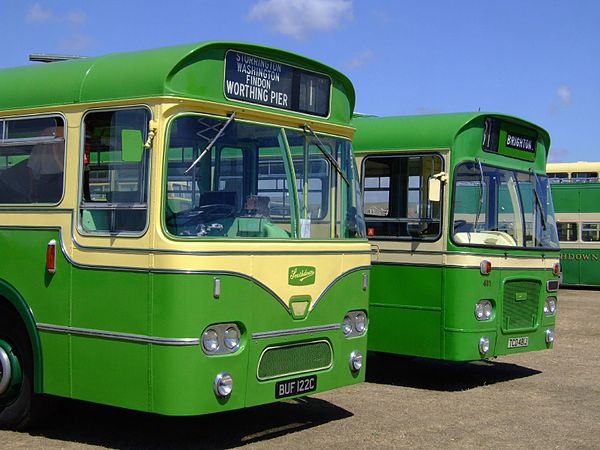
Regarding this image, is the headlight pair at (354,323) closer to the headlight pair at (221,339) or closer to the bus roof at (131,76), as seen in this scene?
the headlight pair at (221,339)

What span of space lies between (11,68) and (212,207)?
244 cm

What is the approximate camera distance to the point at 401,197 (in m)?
11.2

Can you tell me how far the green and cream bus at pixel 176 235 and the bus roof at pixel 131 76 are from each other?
0.02 m

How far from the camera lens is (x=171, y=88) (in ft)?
23.0

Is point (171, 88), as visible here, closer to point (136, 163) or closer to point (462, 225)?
point (136, 163)

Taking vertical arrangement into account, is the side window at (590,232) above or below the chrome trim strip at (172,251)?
below

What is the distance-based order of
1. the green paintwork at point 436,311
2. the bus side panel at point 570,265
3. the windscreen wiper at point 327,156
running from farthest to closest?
the bus side panel at point 570,265 → the green paintwork at point 436,311 → the windscreen wiper at point 327,156

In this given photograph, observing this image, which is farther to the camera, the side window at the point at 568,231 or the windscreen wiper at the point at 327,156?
the side window at the point at 568,231

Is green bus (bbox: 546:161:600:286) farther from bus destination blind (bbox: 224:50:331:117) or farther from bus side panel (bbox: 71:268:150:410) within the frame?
bus side panel (bbox: 71:268:150:410)

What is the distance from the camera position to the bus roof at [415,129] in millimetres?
10875

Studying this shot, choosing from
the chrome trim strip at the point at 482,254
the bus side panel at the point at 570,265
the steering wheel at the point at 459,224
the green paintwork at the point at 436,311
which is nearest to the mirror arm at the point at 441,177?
the steering wheel at the point at 459,224

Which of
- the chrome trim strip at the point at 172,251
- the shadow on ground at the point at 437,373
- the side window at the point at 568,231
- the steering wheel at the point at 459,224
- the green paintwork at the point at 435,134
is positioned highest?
the green paintwork at the point at 435,134

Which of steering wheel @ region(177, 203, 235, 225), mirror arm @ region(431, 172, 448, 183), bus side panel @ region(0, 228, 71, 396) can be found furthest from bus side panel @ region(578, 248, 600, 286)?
bus side panel @ region(0, 228, 71, 396)

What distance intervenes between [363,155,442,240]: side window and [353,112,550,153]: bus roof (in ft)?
0.50
